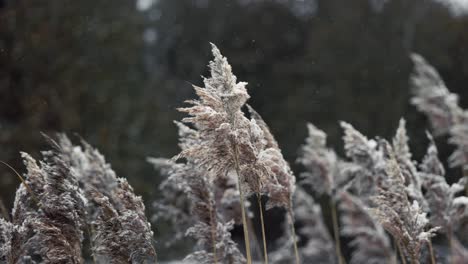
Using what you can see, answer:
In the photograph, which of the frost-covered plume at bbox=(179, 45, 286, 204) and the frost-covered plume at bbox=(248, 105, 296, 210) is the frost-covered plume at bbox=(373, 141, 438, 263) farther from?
the frost-covered plume at bbox=(179, 45, 286, 204)

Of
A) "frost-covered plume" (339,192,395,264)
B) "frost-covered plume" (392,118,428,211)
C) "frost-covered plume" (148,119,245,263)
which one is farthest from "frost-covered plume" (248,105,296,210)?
"frost-covered plume" (339,192,395,264)

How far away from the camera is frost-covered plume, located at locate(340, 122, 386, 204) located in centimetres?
379

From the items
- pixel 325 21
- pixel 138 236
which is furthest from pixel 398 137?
pixel 325 21

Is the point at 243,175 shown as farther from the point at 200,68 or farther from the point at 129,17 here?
the point at 200,68

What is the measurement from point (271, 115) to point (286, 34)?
1.90 metres

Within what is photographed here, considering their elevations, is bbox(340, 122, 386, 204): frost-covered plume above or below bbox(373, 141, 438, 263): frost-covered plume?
above

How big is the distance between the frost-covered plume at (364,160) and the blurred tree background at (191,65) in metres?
4.96

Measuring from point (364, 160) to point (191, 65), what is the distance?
873 cm

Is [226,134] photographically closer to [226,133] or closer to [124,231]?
[226,133]

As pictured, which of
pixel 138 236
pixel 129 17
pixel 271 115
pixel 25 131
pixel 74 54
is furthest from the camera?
pixel 271 115

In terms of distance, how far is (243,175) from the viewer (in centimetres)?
279

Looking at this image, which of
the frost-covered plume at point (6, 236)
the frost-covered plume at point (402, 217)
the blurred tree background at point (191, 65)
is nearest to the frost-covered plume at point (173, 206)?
the frost-covered plume at point (6, 236)

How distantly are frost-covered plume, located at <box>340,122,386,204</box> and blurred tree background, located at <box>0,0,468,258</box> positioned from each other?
496 cm

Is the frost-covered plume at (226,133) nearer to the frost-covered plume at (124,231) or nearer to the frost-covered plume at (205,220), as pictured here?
the frost-covered plume at (124,231)
